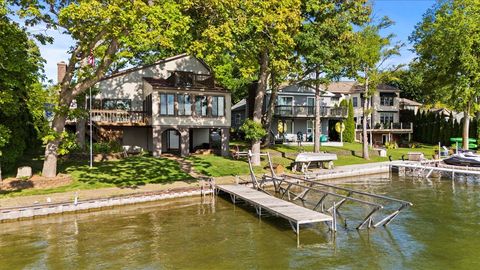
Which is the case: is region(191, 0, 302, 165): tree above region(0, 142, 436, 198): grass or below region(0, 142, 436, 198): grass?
above

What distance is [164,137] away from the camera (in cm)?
3934

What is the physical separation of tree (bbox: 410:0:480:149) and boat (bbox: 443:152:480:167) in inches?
429

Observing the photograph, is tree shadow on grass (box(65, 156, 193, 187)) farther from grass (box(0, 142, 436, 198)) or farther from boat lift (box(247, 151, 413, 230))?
boat lift (box(247, 151, 413, 230))

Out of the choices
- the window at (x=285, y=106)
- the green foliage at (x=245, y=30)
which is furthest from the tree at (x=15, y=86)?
the window at (x=285, y=106)

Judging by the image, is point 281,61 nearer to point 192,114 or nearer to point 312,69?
point 312,69

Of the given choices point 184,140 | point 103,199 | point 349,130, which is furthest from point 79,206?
point 349,130

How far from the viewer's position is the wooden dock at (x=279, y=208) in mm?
16562

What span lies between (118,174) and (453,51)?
38816mm

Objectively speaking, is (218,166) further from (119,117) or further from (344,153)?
(344,153)

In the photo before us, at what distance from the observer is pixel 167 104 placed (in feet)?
116

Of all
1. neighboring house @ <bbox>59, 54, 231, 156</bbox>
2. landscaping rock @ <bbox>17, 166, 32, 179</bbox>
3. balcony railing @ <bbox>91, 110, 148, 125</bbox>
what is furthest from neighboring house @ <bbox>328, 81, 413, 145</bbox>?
landscaping rock @ <bbox>17, 166, 32, 179</bbox>

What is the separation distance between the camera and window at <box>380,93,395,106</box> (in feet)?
214

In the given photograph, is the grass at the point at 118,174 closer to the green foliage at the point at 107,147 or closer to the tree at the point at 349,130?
the green foliage at the point at 107,147

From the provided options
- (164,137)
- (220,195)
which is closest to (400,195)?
(220,195)
